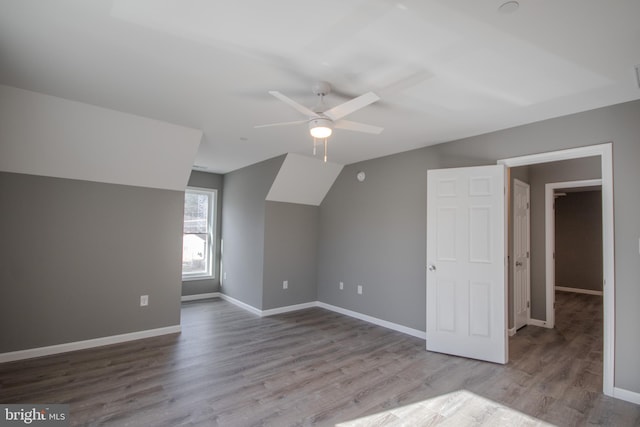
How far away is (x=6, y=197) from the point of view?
3.12 metres

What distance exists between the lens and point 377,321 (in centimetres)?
460

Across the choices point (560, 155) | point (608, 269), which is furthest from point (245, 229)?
point (608, 269)

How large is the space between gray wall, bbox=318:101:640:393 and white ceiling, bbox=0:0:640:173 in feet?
0.83

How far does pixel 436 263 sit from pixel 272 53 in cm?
288

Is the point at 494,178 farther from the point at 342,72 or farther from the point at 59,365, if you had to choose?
the point at 59,365

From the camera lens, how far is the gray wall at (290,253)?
5.02 m

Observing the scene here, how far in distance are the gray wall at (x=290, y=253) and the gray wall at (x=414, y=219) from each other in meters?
0.20

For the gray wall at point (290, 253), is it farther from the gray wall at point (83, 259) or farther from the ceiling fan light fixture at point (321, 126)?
the ceiling fan light fixture at point (321, 126)

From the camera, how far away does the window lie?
6.06 m

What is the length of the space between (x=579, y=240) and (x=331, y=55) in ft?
26.9

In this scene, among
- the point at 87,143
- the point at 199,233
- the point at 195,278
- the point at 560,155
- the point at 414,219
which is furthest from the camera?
the point at 199,233

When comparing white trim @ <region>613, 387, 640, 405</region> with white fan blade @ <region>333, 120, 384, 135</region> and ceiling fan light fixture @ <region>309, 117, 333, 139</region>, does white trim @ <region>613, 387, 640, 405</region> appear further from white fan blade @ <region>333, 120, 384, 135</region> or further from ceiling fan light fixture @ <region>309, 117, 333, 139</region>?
ceiling fan light fixture @ <region>309, 117, 333, 139</region>

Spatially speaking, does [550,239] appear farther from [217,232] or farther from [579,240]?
[217,232]

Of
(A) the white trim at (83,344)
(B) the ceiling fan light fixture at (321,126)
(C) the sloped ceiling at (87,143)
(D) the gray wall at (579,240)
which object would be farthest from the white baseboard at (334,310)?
(D) the gray wall at (579,240)
